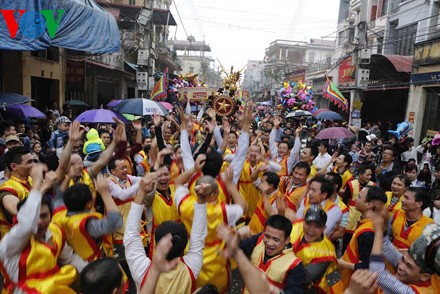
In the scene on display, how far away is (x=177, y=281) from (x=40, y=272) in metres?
0.97

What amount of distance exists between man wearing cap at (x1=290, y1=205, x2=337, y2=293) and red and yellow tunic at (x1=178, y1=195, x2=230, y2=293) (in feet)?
2.18

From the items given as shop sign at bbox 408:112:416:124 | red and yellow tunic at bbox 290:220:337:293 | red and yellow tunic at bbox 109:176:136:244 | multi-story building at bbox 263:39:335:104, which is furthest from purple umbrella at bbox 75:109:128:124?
multi-story building at bbox 263:39:335:104

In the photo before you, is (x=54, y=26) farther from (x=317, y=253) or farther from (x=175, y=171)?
(x=317, y=253)

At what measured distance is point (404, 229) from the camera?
12.0 feet

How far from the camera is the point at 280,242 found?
2707 mm

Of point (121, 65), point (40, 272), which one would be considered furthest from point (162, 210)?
point (121, 65)

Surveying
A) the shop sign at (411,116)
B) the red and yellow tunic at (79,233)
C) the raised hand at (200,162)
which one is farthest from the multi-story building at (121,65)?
the red and yellow tunic at (79,233)

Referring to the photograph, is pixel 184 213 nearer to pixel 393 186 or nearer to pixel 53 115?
pixel 393 186

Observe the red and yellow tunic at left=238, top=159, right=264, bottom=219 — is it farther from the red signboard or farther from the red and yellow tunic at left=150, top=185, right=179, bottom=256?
the red signboard

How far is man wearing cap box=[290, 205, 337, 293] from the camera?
2996 mm

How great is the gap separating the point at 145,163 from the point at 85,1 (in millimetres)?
5766

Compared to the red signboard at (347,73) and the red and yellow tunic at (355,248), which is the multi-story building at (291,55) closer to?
the red signboard at (347,73)

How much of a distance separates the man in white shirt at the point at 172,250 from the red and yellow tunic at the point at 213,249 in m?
0.36

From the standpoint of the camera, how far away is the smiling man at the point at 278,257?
8.18ft
